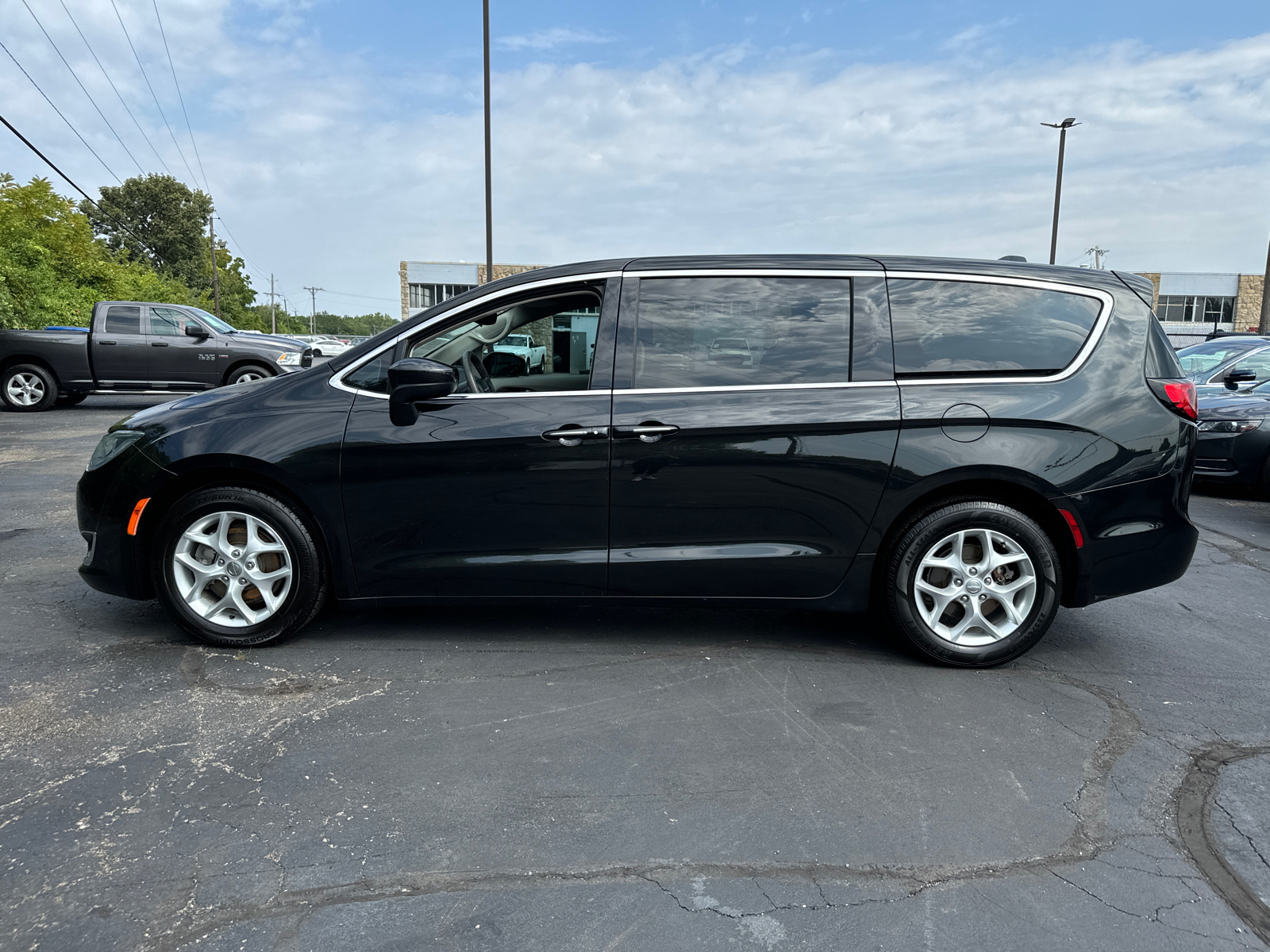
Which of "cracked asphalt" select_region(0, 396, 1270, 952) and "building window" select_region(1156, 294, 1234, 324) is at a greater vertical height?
"building window" select_region(1156, 294, 1234, 324)

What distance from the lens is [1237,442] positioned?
8.37 meters

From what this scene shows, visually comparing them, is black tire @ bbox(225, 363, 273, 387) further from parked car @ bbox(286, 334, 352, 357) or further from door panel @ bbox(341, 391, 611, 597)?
door panel @ bbox(341, 391, 611, 597)

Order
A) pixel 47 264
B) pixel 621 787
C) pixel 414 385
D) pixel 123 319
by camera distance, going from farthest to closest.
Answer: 1. pixel 47 264
2. pixel 123 319
3. pixel 414 385
4. pixel 621 787

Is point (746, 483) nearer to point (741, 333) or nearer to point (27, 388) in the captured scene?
point (741, 333)

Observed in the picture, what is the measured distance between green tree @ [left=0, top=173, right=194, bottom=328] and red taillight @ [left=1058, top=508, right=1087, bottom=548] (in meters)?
23.6

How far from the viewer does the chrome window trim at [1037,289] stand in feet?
12.7

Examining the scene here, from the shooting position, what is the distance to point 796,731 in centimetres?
328

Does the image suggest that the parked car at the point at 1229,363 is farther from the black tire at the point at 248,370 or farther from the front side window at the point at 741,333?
the black tire at the point at 248,370

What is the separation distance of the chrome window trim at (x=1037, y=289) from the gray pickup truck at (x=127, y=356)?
43.6ft

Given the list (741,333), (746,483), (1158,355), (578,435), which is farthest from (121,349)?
→ (1158,355)

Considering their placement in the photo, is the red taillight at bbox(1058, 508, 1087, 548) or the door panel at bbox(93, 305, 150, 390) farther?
the door panel at bbox(93, 305, 150, 390)

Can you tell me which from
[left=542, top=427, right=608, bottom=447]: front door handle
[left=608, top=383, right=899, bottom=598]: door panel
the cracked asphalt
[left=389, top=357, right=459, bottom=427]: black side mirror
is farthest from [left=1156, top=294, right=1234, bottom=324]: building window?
[left=389, top=357, right=459, bottom=427]: black side mirror

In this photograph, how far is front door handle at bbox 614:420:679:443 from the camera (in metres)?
3.77

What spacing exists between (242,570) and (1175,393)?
414cm
